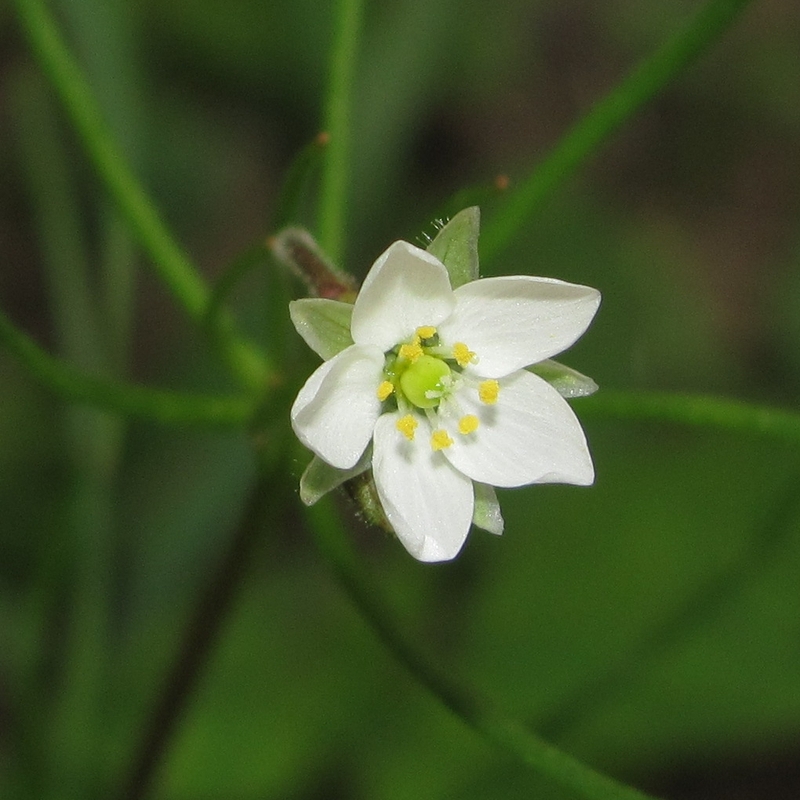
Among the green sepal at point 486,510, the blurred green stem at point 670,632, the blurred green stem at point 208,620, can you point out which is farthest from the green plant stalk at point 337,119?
the blurred green stem at point 670,632

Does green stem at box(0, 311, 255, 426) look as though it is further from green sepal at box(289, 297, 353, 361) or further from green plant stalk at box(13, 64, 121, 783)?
green plant stalk at box(13, 64, 121, 783)

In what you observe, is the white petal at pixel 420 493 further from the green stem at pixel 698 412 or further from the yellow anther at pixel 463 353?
the green stem at pixel 698 412

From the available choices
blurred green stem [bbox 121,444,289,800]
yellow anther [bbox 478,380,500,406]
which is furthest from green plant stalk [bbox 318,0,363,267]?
yellow anther [bbox 478,380,500,406]

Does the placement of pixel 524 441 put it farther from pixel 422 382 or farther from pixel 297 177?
pixel 297 177

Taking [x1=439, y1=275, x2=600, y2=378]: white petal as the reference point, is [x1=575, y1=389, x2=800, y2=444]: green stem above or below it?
above

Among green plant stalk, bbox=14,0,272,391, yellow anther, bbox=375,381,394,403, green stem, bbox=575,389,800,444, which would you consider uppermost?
green plant stalk, bbox=14,0,272,391
